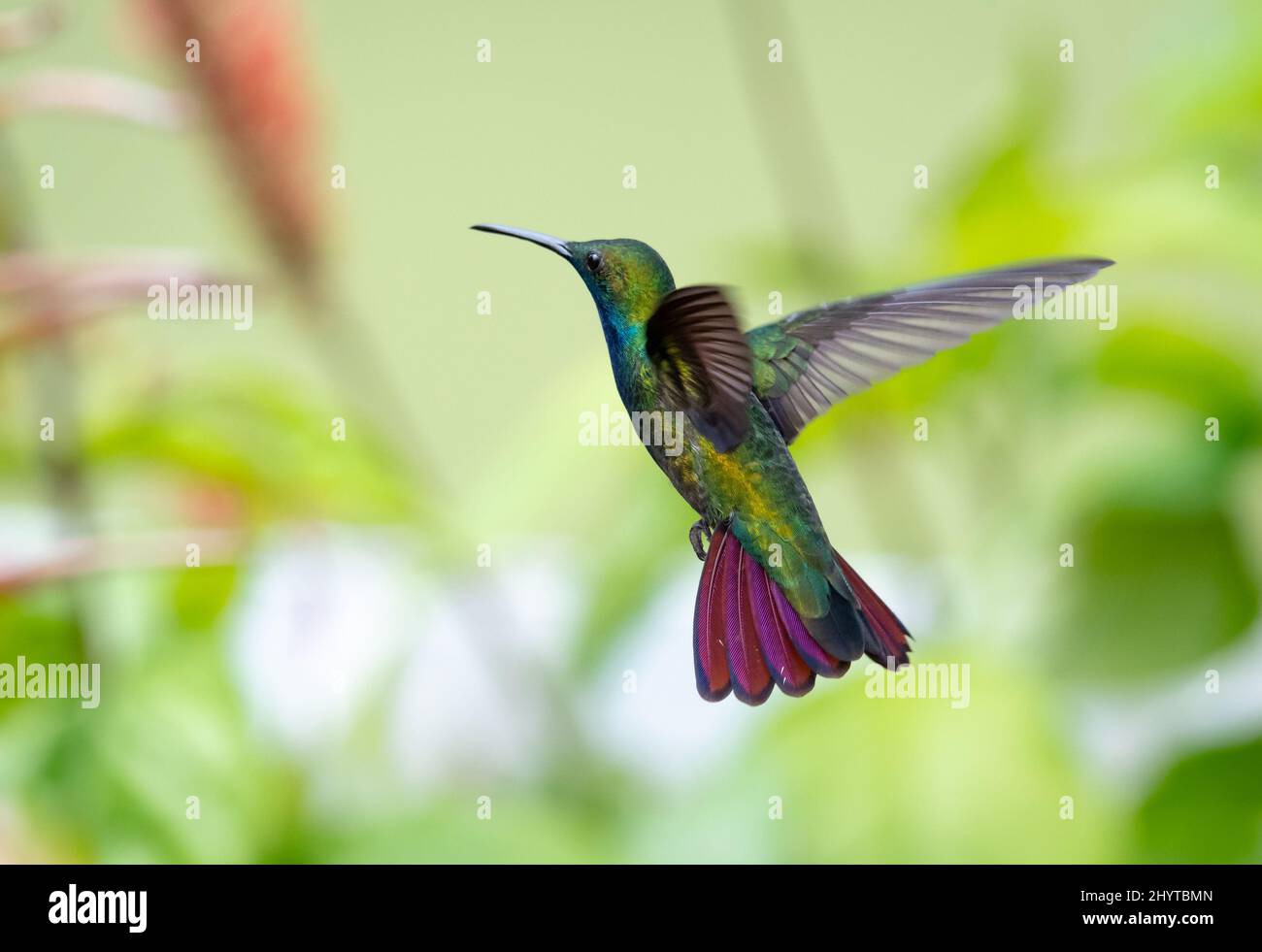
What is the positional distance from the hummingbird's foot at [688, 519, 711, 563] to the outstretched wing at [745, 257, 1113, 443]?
0.02 meters

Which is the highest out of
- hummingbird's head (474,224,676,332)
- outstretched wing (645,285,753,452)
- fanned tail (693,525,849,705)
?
hummingbird's head (474,224,676,332)

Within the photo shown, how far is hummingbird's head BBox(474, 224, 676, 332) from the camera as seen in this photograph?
0.14 metres

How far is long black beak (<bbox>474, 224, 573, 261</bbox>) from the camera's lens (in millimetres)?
135

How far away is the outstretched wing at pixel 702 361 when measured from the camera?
5.2 inches

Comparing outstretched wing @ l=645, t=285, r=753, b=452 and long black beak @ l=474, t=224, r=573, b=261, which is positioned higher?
long black beak @ l=474, t=224, r=573, b=261

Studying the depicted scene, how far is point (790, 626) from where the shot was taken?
146 millimetres

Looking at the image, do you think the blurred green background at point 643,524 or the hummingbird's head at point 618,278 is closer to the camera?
the hummingbird's head at point 618,278

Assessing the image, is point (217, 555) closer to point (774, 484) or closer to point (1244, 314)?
point (774, 484)

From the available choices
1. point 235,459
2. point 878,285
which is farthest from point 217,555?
point 878,285

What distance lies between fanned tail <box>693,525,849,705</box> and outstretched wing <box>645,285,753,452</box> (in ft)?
0.06

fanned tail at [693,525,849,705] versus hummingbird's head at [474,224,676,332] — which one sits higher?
hummingbird's head at [474,224,676,332]

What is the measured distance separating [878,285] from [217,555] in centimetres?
30

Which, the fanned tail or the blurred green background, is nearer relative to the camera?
the fanned tail
